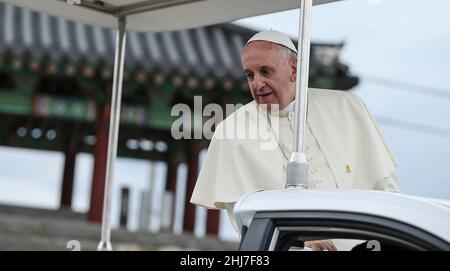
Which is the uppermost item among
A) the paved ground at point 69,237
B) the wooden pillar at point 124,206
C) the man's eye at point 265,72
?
the man's eye at point 265,72

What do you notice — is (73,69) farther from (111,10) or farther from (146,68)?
(111,10)

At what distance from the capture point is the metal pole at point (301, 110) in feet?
6.24

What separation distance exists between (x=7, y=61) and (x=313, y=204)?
1049cm

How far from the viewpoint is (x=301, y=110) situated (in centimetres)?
197

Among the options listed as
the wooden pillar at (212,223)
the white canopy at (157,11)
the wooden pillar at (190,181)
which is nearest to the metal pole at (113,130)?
the white canopy at (157,11)

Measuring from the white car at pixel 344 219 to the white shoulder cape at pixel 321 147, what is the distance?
0.75 m

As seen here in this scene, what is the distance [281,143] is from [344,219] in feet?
3.78

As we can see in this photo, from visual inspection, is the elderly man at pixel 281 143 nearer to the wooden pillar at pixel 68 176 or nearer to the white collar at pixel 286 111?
the white collar at pixel 286 111

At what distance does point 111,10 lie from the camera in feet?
10.6

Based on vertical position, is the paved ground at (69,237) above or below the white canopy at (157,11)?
below

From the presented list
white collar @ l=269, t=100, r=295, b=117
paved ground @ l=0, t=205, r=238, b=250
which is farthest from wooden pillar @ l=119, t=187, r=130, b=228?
white collar @ l=269, t=100, r=295, b=117

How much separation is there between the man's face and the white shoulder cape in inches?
3.8

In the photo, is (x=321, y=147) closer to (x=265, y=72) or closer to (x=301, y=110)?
(x=265, y=72)
